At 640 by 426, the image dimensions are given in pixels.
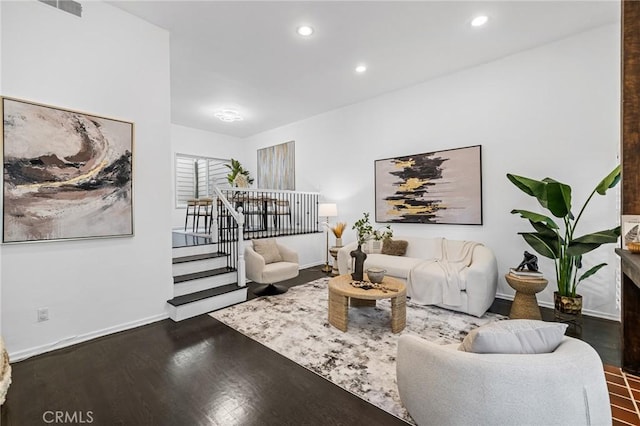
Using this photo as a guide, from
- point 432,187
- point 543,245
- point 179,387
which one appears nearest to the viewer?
point 179,387

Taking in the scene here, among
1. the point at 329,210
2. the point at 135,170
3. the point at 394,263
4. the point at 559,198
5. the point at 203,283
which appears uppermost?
the point at 135,170

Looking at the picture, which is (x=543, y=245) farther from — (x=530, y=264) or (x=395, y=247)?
(x=395, y=247)

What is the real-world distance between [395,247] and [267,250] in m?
2.26

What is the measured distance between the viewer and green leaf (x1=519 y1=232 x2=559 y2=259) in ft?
10.3

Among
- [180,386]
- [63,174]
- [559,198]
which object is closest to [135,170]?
[63,174]

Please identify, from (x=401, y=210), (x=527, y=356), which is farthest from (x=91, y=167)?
(x=401, y=210)

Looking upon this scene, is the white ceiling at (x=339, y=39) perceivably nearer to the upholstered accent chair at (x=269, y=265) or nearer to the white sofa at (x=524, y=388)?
the upholstered accent chair at (x=269, y=265)

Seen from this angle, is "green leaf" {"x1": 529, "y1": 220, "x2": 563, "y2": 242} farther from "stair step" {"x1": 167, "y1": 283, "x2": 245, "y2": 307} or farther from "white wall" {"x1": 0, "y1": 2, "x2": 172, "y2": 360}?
"white wall" {"x1": 0, "y1": 2, "x2": 172, "y2": 360}

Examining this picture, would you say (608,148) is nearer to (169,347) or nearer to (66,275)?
(169,347)

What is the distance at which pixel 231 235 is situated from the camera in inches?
181

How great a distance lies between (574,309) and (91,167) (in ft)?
18.3

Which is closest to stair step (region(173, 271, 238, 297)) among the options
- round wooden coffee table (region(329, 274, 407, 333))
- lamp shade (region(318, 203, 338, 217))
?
round wooden coffee table (region(329, 274, 407, 333))

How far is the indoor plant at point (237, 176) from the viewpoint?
6.83 meters

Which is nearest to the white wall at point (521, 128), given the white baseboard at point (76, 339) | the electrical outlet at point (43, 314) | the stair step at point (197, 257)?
the stair step at point (197, 257)
